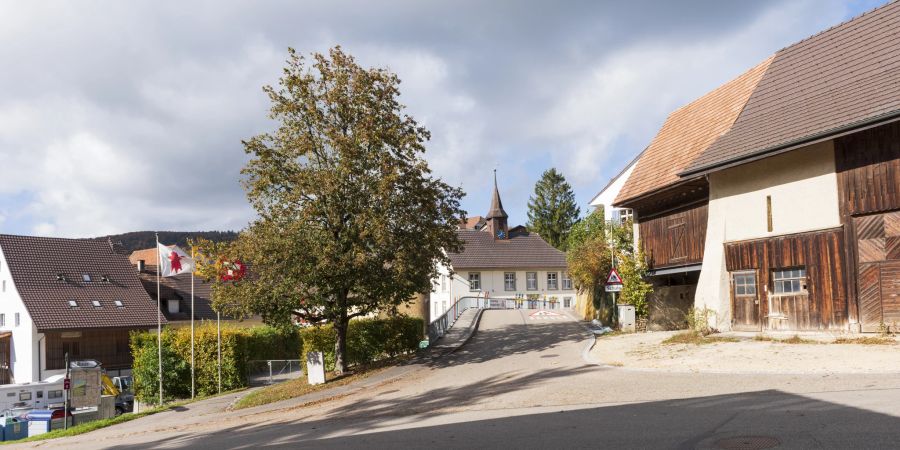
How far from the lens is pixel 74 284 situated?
1668 inches

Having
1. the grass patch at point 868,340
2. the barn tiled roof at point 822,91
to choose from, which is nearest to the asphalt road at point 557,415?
the grass patch at point 868,340

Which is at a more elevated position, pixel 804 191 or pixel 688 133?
pixel 688 133

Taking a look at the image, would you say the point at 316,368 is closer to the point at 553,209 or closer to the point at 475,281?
the point at 475,281

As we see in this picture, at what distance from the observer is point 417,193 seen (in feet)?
70.9

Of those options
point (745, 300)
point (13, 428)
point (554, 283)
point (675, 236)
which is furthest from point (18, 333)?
point (554, 283)

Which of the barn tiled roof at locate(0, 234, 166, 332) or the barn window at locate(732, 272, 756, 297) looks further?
the barn tiled roof at locate(0, 234, 166, 332)

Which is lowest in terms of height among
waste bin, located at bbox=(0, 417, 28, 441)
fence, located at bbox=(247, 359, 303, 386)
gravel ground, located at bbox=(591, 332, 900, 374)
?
waste bin, located at bbox=(0, 417, 28, 441)

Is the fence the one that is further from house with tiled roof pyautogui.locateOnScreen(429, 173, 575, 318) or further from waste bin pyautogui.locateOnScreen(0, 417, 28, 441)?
house with tiled roof pyautogui.locateOnScreen(429, 173, 575, 318)

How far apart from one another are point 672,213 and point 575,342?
638 cm

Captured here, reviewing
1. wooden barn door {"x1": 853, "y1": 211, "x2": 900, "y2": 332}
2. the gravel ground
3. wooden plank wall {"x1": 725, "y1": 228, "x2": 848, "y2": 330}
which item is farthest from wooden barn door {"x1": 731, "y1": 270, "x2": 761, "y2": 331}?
wooden barn door {"x1": 853, "y1": 211, "x2": 900, "y2": 332}

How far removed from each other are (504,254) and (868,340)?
145 ft

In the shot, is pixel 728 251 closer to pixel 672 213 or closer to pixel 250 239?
pixel 672 213

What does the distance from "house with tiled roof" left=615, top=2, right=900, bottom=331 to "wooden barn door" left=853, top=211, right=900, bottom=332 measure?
3 cm

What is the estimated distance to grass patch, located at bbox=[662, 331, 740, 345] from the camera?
20.0m
